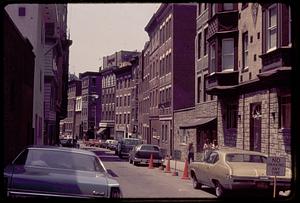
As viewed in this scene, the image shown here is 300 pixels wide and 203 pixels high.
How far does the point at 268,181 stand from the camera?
12.2m

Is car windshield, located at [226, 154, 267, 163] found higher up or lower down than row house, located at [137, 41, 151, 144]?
lower down

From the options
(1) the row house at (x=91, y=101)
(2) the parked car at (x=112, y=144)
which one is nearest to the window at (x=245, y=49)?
(2) the parked car at (x=112, y=144)

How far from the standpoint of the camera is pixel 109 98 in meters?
94.6

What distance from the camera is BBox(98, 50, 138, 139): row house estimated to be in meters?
92.4

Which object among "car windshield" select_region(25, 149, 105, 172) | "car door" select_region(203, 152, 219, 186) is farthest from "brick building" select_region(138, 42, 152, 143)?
"car windshield" select_region(25, 149, 105, 172)

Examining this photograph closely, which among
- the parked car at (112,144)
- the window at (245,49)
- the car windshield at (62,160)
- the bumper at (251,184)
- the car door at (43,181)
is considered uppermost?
the window at (245,49)

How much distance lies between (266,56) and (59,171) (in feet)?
52.0

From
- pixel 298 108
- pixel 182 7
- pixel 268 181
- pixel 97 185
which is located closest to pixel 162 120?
pixel 182 7

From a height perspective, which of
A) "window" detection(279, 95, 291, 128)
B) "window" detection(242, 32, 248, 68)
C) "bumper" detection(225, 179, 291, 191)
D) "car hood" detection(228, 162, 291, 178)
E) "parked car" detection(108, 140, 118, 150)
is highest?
"window" detection(242, 32, 248, 68)

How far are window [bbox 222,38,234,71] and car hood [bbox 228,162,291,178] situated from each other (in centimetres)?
1508

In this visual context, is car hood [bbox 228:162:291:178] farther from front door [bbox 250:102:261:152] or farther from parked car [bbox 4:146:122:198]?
front door [bbox 250:102:261:152]

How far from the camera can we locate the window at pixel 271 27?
20.9m

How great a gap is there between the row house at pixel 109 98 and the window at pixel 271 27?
6792 centimetres

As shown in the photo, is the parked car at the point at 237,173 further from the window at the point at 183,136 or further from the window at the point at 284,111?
the window at the point at 183,136
